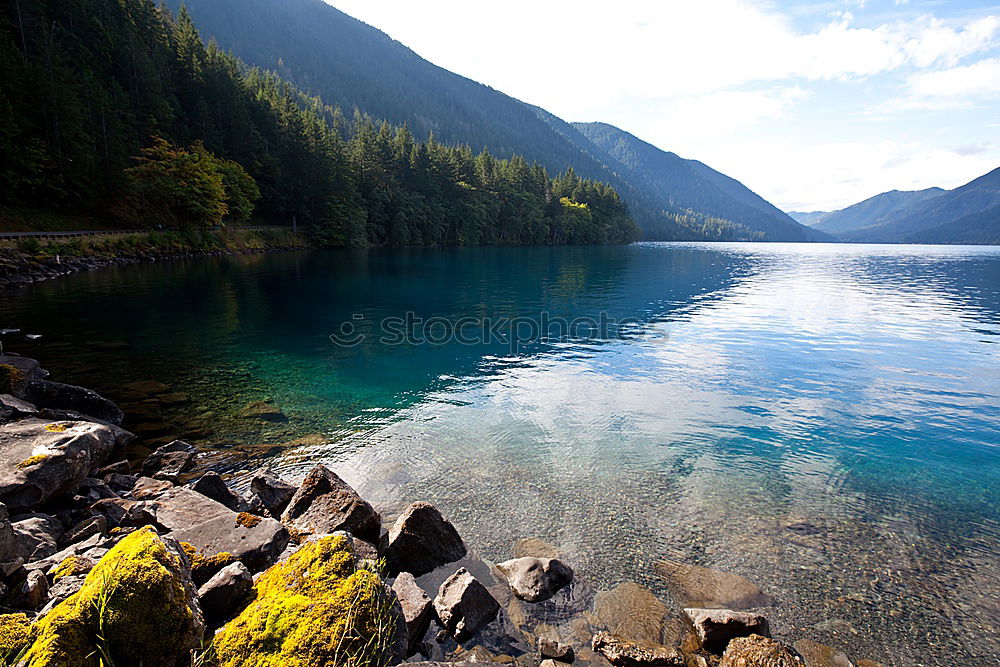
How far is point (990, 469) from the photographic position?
15148 millimetres

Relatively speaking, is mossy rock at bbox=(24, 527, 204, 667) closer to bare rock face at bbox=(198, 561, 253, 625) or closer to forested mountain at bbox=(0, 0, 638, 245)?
bare rock face at bbox=(198, 561, 253, 625)

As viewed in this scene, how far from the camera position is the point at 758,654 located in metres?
6.96

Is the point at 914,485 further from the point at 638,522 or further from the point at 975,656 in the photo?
the point at 638,522

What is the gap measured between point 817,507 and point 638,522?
5.04 meters

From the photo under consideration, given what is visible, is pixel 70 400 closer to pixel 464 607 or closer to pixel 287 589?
pixel 287 589

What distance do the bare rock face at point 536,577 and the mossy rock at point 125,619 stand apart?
5.19 metres

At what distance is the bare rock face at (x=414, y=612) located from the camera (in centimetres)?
716

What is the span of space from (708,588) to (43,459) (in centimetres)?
1348

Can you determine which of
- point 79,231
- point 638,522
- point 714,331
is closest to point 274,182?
point 79,231

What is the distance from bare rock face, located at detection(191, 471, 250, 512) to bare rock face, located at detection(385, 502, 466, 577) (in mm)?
3504

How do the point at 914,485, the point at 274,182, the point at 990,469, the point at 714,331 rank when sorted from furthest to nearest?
the point at 274,182
the point at 714,331
the point at 990,469
the point at 914,485

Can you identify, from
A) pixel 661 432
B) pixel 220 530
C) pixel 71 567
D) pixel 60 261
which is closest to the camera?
pixel 71 567

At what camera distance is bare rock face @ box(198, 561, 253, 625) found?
20.8 ft

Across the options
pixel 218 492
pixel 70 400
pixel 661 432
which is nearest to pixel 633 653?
pixel 218 492
